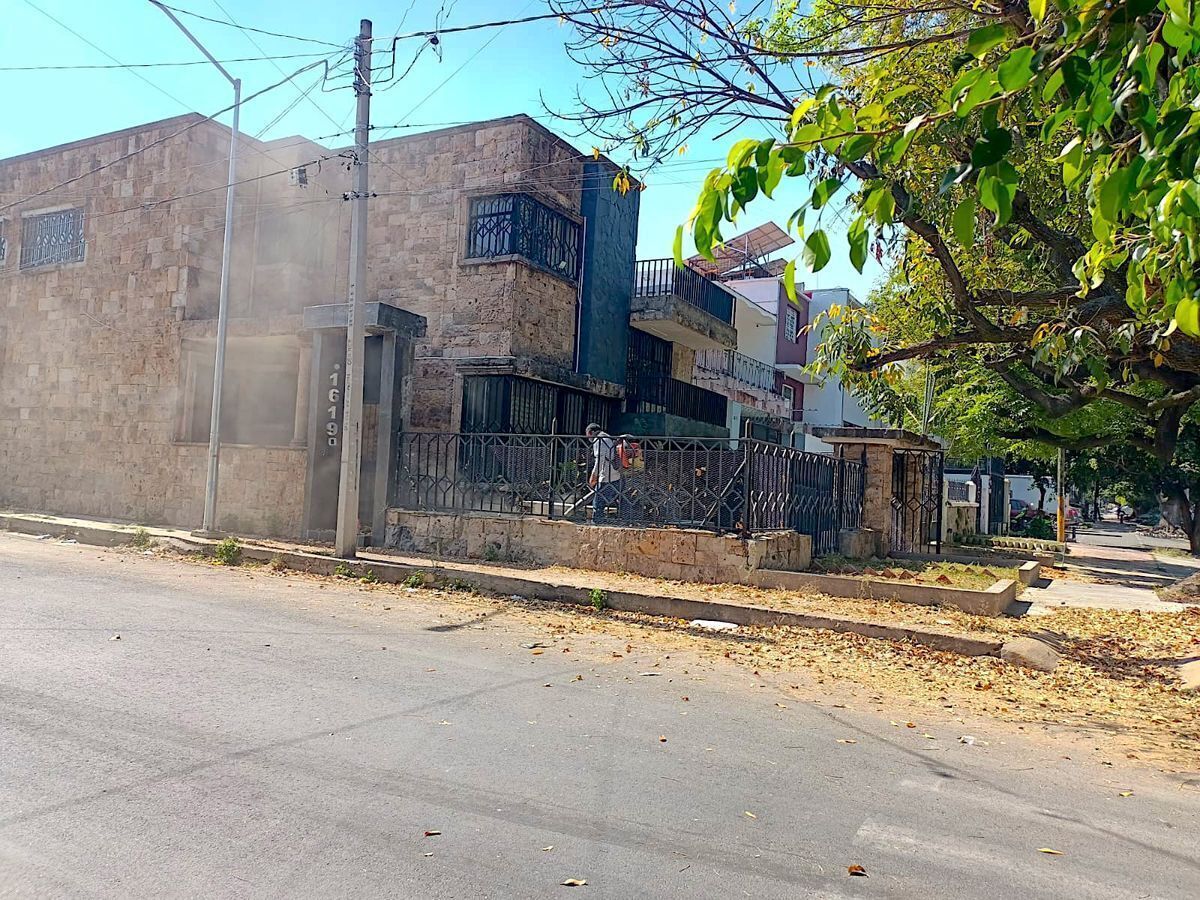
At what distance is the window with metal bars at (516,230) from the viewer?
53.5 ft

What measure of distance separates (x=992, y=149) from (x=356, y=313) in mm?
10480

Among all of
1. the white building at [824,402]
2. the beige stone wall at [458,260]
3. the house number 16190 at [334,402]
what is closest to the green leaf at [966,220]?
the house number 16190 at [334,402]

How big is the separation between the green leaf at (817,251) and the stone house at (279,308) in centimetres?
1106

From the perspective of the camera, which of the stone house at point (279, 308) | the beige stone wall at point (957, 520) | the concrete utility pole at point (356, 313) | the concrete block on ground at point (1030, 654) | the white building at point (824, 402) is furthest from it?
the white building at point (824, 402)

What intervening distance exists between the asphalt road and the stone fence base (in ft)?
14.8

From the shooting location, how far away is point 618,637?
8773mm

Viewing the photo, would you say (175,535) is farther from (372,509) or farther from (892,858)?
(892,858)

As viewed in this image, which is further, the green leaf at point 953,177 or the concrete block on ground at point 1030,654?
the concrete block on ground at point 1030,654

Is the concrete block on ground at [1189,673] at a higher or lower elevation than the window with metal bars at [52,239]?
lower

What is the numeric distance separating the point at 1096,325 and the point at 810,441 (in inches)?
1142

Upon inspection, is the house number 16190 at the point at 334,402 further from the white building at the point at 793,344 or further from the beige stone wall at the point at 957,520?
the white building at the point at 793,344

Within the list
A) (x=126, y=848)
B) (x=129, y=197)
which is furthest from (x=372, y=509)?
(x=126, y=848)

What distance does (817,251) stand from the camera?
3238mm

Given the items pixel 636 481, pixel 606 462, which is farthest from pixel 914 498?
pixel 606 462
